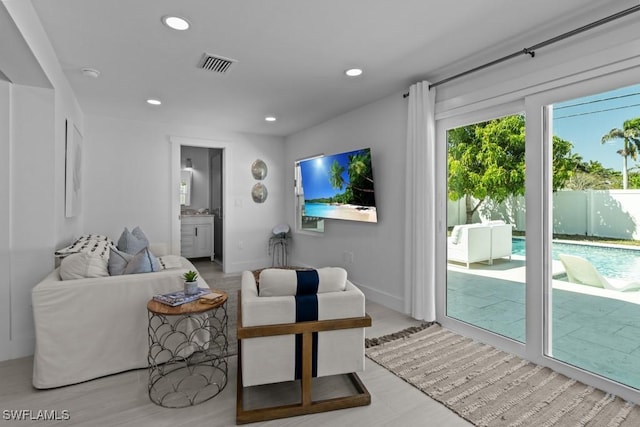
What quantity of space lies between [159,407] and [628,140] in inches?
133

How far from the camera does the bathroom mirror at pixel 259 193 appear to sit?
5.82 m

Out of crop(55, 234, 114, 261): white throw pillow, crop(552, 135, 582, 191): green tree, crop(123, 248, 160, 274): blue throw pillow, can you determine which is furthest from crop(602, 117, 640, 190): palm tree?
crop(55, 234, 114, 261): white throw pillow

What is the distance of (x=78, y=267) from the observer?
2.31 metres

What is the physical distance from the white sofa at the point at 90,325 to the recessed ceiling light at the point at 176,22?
177cm

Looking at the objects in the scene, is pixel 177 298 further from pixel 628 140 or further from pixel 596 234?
pixel 628 140

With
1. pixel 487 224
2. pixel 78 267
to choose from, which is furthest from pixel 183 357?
pixel 487 224

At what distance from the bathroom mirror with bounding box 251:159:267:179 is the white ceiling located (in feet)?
6.58

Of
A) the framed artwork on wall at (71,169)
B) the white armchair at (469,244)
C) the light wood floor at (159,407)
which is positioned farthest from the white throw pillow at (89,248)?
the white armchair at (469,244)

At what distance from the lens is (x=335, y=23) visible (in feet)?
7.42

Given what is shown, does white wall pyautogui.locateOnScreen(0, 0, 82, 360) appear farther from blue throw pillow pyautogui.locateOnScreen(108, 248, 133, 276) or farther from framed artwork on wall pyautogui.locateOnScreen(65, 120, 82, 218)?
blue throw pillow pyautogui.locateOnScreen(108, 248, 133, 276)

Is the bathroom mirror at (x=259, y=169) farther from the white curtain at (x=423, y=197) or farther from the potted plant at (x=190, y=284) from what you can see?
the potted plant at (x=190, y=284)

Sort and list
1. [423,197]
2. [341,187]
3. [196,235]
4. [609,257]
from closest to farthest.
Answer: [609,257], [423,197], [341,187], [196,235]

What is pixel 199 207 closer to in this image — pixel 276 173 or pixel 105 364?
pixel 276 173

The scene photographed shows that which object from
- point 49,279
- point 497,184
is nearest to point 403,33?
point 497,184
